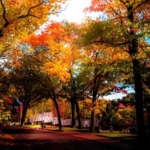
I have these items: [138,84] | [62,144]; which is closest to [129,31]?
[138,84]

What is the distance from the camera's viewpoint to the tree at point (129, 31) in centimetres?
1662

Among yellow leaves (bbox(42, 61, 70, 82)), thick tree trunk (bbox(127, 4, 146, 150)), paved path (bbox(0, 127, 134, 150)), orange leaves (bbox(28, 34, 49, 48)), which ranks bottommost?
paved path (bbox(0, 127, 134, 150))

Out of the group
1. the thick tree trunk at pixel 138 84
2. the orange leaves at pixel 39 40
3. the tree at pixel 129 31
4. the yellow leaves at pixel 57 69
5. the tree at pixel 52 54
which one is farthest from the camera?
the orange leaves at pixel 39 40

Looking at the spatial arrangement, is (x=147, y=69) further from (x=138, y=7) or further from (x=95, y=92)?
(x=95, y=92)

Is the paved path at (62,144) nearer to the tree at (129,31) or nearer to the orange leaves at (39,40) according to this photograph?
the tree at (129,31)

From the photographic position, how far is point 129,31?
59.2ft

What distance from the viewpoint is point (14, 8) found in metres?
15.7

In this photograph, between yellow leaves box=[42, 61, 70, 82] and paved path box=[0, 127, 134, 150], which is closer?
paved path box=[0, 127, 134, 150]

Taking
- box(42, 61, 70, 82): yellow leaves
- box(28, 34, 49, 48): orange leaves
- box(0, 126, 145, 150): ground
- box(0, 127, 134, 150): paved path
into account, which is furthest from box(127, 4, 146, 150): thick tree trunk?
box(28, 34, 49, 48): orange leaves

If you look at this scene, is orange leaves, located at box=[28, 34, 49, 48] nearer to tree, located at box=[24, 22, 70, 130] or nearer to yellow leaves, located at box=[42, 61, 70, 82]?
tree, located at box=[24, 22, 70, 130]

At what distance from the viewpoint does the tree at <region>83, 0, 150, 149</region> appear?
54.5 ft

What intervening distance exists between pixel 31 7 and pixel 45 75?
2113 cm

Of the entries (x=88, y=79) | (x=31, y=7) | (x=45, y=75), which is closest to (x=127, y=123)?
(x=88, y=79)

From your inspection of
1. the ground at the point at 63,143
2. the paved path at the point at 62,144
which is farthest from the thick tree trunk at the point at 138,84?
the paved path at the point at 62,144
